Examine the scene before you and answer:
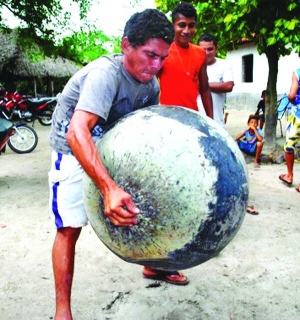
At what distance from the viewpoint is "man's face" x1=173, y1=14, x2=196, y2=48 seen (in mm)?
3174

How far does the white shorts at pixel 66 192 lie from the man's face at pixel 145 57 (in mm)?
598

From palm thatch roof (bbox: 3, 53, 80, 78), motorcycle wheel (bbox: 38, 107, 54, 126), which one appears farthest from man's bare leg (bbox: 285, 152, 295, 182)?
palm thatch roof (bbox: 3, 53, 80, 78)

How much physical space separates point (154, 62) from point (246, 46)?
694 inches

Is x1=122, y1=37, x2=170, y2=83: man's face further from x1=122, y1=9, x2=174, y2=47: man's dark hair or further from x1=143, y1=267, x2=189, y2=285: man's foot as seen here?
x1=143, y1=267, x2=189, y2=285: man's foot

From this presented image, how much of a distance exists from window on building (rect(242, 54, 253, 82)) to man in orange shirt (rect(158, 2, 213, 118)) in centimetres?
1635

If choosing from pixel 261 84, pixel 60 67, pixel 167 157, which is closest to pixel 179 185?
pixel 167 157

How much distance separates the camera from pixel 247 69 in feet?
63.1

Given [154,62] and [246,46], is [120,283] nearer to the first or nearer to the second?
[154,62]

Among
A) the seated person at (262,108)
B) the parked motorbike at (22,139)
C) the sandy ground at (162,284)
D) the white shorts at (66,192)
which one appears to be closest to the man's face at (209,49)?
the sandy ground at (162,284)

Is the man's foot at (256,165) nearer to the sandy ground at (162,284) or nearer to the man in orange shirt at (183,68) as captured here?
the sandy ground at (162,284)

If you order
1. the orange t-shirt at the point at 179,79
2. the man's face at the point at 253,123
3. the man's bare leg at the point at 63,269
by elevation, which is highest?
the orange t-shirt at the point at 179,79

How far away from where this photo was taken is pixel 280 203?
4.68 meters

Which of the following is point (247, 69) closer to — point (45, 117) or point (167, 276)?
point (45, 117)

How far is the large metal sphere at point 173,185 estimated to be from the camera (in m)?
1.67
